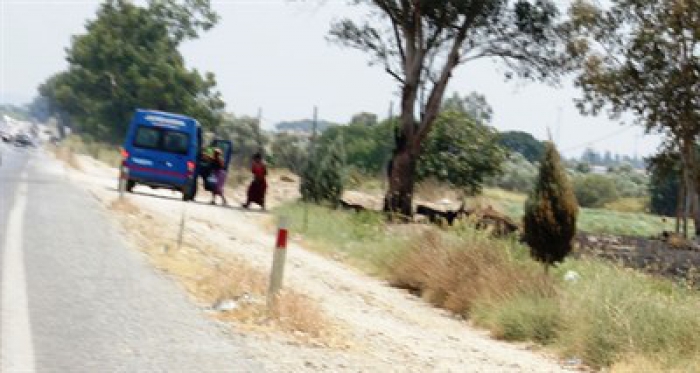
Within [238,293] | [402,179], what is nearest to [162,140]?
[402,179]

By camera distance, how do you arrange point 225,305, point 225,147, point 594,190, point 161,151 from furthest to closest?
point 594,190
point 225,147
point 161,151
point 225,305

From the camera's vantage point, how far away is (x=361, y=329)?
37.8 feet

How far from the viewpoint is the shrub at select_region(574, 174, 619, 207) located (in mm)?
89562

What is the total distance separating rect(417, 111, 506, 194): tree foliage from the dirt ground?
25707 mm

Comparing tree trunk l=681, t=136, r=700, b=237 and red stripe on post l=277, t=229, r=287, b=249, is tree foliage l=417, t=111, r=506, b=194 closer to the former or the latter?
tree trunk l=681, t=136, r=700, b=237

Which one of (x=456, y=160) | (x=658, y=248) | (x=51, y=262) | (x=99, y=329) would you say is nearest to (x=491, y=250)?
(x=51, y=262)

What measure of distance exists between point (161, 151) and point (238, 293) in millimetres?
20485

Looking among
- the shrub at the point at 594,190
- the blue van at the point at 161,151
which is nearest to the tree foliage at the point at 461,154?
the blue van at the point at 161,151

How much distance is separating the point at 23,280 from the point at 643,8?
3248 cm

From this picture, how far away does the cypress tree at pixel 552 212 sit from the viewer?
15.7 metres

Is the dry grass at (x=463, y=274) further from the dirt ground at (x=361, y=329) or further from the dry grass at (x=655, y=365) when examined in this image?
the dry grass at (x=655, y=365)

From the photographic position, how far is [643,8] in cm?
3884

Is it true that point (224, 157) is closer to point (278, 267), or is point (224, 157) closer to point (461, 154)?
point (461, 154)

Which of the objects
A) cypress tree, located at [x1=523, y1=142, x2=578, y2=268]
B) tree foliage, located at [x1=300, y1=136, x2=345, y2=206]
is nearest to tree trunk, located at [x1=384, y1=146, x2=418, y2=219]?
tree foliage, located at [x1=300, y1=136, x2=345, y2=206]
